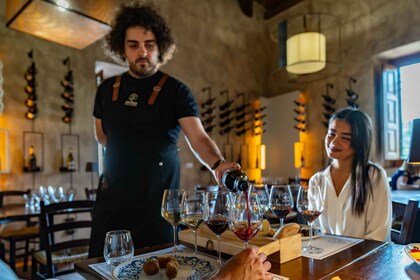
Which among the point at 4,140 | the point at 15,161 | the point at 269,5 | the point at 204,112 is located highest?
the point at 269,5

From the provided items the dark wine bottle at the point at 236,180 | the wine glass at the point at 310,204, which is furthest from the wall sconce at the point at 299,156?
the dark wine bottle at the point at 236,180

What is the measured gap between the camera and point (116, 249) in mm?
978

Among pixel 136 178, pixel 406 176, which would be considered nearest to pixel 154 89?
pixel 136 178

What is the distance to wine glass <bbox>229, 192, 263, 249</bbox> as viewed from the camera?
94 cm

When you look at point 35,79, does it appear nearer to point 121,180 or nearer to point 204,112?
point 204,112

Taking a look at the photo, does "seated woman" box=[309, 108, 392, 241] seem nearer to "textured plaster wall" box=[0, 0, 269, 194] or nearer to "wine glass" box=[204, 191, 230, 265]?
"wine glass" box=[204, 191, 230, 265]

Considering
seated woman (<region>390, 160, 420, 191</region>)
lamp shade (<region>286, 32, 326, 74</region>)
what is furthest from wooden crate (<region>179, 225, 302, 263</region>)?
seated woman (<region>390, 160, 420, 191</region>)

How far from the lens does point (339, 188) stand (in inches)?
70.9

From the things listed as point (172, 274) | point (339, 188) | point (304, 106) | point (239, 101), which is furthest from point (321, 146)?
point (172, 274)

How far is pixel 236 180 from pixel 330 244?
43 cm

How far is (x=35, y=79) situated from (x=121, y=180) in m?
3.78

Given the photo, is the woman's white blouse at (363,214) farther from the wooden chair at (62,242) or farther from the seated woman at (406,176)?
the seated woman at (406,176)

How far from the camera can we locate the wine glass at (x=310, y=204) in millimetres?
1156

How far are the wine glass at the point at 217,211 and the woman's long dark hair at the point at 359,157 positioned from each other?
3.14 feet
